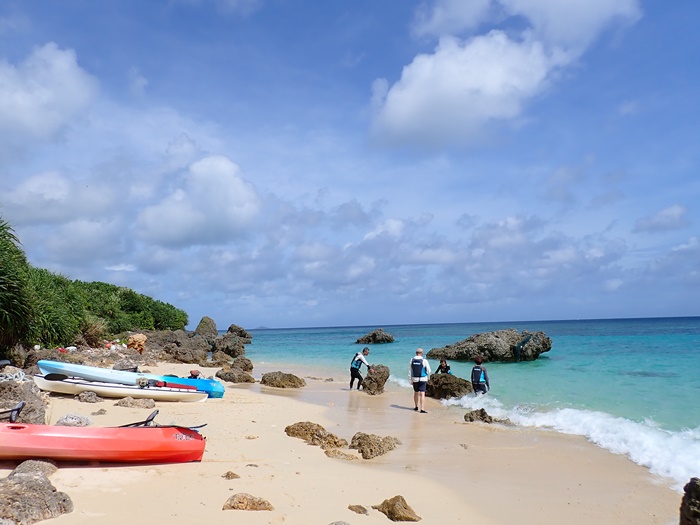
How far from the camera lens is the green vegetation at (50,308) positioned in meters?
11.3

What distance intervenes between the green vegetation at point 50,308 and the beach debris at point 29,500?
25.7 ft

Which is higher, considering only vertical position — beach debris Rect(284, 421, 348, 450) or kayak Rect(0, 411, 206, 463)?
kayak Rect(0, 411, 206, 463)

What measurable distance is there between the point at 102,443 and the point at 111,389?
5.78 metres

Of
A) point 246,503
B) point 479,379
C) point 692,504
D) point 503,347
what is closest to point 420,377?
point 479,379

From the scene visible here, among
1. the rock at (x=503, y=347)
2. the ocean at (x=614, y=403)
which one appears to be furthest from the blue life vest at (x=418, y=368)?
the rock at (x=503, y=347)

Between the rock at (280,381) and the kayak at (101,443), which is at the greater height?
the kayak at (101,443)

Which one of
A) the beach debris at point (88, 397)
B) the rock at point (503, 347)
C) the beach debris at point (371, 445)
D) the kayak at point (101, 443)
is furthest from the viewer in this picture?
the rock at point (503, 347)

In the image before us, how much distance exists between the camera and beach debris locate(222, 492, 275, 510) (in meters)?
5.16

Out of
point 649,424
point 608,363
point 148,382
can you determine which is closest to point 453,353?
point 608,363

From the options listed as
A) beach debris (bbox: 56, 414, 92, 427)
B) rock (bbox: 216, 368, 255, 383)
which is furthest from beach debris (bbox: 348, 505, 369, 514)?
rock (bbox: 216, 368, 255, 383)

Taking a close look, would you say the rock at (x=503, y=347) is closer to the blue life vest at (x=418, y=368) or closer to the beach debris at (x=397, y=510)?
the blue life vest at (x=418, y=368)

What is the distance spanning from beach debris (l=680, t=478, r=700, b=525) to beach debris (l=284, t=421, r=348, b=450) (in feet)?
18.4

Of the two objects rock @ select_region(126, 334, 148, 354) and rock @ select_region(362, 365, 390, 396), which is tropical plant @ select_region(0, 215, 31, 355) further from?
rock @ select_region(126, 334, 148, 354)

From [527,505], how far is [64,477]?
222 inches
